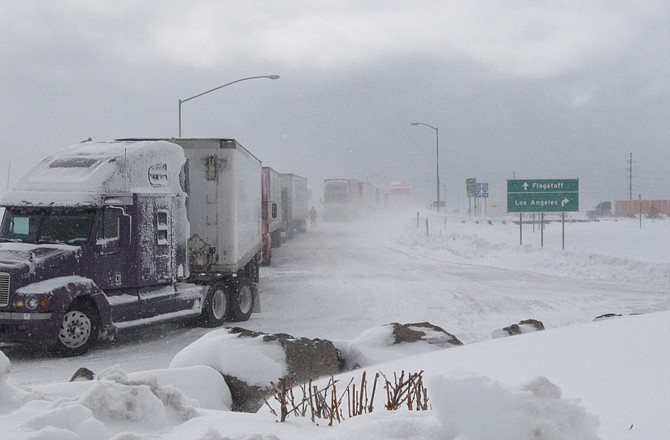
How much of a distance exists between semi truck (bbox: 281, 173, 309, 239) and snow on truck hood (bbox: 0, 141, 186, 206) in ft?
91.4

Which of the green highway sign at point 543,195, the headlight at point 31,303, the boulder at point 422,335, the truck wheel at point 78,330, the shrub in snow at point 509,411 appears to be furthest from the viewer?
the green highway sign at point 543,195

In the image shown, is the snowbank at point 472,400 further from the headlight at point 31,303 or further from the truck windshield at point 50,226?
the truck windshield at point 50,226

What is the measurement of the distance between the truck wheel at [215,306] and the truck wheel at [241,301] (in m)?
0.18

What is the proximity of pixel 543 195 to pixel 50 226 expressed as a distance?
79.7 ft

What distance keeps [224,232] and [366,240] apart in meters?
28.4

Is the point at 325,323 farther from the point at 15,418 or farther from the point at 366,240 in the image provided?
the point at 366,240

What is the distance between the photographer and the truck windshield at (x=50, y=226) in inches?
438

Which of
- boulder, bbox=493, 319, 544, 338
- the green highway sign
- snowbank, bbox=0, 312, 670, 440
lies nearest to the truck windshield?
snowbank, bbox=0, 312, 670, 440

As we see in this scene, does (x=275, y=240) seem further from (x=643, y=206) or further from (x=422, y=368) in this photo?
(x=643, y=206)

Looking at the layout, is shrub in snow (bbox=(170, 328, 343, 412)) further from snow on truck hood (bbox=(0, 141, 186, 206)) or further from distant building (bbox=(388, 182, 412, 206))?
distant building (bbox=(388, 182, 412, 206))

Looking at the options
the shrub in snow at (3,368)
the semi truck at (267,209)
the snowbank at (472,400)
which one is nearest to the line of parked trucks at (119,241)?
the snowbank at (472,400)

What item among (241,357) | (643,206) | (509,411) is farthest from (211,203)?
(643,206)

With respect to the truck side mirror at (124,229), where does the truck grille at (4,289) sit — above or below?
below

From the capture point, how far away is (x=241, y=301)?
1462cm
